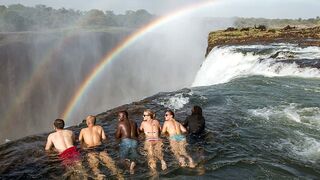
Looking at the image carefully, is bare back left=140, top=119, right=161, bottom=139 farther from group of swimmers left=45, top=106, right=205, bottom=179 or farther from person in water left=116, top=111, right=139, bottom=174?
person in water left=116, top=111, right=139, bottom=174

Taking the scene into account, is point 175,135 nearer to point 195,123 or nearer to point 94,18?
point 195,123

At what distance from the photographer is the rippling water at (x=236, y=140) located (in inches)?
340

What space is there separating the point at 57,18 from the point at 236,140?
93810mm

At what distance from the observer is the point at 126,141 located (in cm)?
1022

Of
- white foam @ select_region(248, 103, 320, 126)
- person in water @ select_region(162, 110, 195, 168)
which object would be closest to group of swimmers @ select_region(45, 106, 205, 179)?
person in water @ select_region(162, 110, 195, 168)

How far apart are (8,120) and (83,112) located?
10.1m

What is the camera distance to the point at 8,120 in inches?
1649

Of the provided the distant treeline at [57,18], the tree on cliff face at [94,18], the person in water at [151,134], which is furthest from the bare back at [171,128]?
the tree on cliff face at [94,18]

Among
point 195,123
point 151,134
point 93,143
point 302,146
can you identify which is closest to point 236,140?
point 195,123

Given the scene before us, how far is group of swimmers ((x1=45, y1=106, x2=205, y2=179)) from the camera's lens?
914 centimetres

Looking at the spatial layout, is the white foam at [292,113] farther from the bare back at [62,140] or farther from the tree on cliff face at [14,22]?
the tree on cliff face at [14,22]

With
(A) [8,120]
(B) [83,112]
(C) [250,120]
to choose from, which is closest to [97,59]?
(B) [83,112]

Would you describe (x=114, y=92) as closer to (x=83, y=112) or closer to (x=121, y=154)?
(x=83, y=112)

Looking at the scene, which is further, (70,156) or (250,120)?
(250,120)
